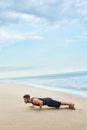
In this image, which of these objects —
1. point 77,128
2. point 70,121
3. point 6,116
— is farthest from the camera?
point 6,116

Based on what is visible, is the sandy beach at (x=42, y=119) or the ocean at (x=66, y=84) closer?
the sandy beach at (x=42, y=119)

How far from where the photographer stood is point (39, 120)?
10.2 m

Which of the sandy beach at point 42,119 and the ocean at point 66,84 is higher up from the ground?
the ocean at point 66,84

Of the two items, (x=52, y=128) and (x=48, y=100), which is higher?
(x=48, y=100)

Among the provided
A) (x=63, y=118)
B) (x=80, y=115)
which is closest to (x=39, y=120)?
(x=63, y=118)

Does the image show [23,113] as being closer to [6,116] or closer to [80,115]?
[6,116]

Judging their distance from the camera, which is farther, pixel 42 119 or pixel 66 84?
pixel 66 84

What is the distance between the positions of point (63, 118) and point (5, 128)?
2.07 metres

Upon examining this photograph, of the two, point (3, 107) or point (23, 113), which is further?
point (3, 107)

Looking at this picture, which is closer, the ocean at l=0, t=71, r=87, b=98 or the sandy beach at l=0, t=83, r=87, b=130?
the sandy beach at l=0, t=83, r=87, b=130

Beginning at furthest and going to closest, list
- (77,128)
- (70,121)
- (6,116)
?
(6,116)
(70,121)
(77,128)

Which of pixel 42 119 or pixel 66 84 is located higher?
pixel 66 84

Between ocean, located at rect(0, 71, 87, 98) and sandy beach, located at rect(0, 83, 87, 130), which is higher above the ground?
ocean, located at rect(0, 71, 87, 98)

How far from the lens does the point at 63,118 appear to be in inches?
416
